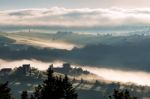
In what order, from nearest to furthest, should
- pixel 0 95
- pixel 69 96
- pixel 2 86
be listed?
pixel 69 96
pixel 0 95
pixel 2 86

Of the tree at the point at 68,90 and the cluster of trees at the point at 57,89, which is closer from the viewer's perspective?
the tree at the point at 68,90

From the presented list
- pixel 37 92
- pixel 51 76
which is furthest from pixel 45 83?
pixel 37 92

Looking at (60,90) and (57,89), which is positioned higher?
(57,89)

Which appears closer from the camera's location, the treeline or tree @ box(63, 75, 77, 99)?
tree @ box(63, 75, 77, 99)

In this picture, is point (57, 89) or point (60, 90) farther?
point (57, 89)

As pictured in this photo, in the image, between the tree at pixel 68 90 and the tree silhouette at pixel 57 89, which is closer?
the tree at pixel 68 90

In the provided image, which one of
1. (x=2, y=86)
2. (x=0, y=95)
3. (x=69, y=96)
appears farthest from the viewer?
(x=2, y=86)

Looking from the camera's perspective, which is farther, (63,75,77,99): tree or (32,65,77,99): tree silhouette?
(32,65,77,99): tree silhouette

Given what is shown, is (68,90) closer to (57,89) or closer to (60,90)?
(60,90)

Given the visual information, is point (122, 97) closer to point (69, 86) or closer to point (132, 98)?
point (132, 98)

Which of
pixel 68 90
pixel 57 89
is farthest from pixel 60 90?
pixel 68 90

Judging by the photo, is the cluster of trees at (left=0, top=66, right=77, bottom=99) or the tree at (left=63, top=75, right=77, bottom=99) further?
the cluster of trees at (left=0, top=66, right=77, bottom=99)
